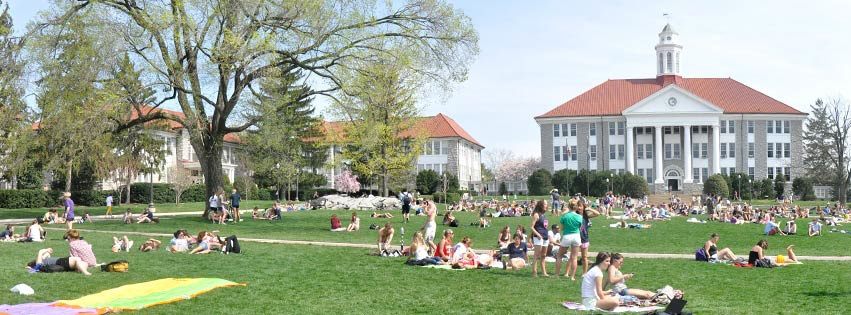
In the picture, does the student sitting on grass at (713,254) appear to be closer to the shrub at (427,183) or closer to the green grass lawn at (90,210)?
the green grass lawn at (90,210)

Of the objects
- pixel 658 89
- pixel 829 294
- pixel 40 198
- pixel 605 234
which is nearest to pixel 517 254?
pixel 829 294

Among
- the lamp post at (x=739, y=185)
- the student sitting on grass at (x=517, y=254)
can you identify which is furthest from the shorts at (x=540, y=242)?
the lamp post at (x=739, y=185)

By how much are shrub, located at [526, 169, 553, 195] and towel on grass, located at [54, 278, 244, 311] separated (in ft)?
222

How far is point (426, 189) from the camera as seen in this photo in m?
78.4

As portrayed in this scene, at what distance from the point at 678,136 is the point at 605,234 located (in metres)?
60.2

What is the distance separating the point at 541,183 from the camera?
80688 millimetres

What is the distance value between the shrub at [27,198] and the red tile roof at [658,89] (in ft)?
176

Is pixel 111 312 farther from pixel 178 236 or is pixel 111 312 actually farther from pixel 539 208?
pixel 178 236

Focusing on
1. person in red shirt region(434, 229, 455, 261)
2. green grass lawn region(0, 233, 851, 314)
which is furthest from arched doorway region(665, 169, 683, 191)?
person in red shirt region(434, 229, 455, 261)

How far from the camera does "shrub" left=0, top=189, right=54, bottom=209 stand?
152 ft

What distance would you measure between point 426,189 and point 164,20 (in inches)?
1966

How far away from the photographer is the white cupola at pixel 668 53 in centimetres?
9200

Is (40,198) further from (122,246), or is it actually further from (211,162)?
(122,246)

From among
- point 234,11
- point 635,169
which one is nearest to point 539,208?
point 234,11
